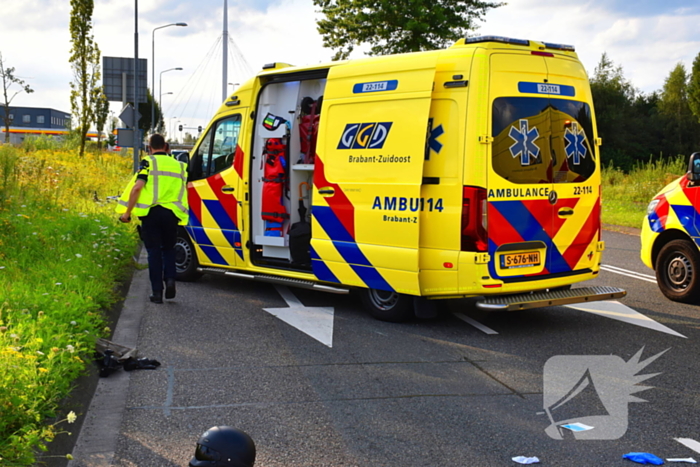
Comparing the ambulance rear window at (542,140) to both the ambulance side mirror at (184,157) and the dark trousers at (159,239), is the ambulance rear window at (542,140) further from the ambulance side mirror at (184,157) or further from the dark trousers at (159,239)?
the ambulance side mirror at (184,157)

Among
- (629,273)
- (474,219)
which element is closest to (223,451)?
(474,219)

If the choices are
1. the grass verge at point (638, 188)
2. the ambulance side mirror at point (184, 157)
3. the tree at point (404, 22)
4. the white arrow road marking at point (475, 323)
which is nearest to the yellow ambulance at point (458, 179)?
the white arrow road marking at point (475, 323)

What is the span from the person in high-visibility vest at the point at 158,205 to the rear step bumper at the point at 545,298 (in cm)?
347

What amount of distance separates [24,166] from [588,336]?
12.8 meters

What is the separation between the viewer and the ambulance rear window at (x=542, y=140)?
6.36m

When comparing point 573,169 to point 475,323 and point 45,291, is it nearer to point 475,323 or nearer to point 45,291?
point 475,323

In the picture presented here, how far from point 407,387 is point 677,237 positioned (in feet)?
15.9

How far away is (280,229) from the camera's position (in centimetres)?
852

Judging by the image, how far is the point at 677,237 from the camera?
8.38m

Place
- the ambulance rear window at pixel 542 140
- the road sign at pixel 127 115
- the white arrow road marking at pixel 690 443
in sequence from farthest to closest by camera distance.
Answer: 1. the road sign at pixel 127 115
2. the ambulance rear window at pixel 542 140
3. the white arrow road marking at pixel 690 443

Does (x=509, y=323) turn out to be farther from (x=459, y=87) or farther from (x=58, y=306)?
(x=58, y=306)

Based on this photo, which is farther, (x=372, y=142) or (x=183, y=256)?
(x=183, y=256)

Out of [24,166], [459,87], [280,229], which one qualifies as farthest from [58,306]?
[24,166]

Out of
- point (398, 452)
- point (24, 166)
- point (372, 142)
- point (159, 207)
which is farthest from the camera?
point (24, 166)
